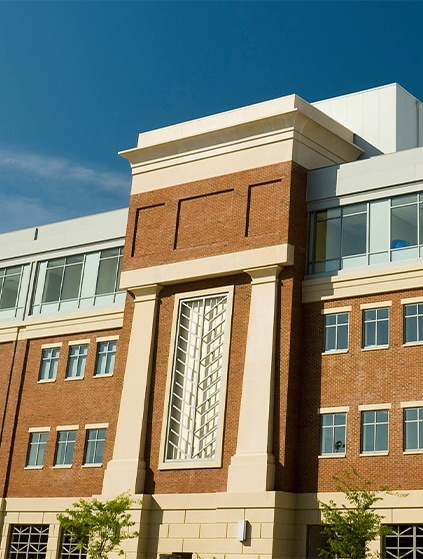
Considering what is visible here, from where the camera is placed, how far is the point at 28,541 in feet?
116

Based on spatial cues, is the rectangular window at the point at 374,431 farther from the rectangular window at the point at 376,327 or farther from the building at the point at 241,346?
the rectangular window at the point at 376,327

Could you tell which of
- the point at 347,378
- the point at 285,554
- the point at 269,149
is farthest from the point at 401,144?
the point at 285,554

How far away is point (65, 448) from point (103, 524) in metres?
6.70

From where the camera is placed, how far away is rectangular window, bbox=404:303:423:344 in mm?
28509

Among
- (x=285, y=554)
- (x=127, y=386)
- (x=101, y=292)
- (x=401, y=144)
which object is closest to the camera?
(x=285, y=554)

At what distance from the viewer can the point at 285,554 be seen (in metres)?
28.2

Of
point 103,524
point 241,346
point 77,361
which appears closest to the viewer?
point 103,524

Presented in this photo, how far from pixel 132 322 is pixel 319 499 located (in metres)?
9.73

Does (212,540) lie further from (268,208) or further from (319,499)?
(268,208)

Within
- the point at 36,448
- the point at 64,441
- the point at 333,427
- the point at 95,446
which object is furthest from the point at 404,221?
the point at 36,448

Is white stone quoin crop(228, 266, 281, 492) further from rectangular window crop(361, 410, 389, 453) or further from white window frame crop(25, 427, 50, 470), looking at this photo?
white window frame crop(25, 427, 50, 470)

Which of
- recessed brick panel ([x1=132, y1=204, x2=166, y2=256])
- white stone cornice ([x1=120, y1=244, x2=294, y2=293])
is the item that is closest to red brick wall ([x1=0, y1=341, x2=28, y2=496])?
white stone cornice ([x1=120, y1=244, x2=294, y2=293])

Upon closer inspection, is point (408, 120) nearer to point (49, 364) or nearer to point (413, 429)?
point (413, 429)

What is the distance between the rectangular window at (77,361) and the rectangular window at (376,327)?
12066mm
